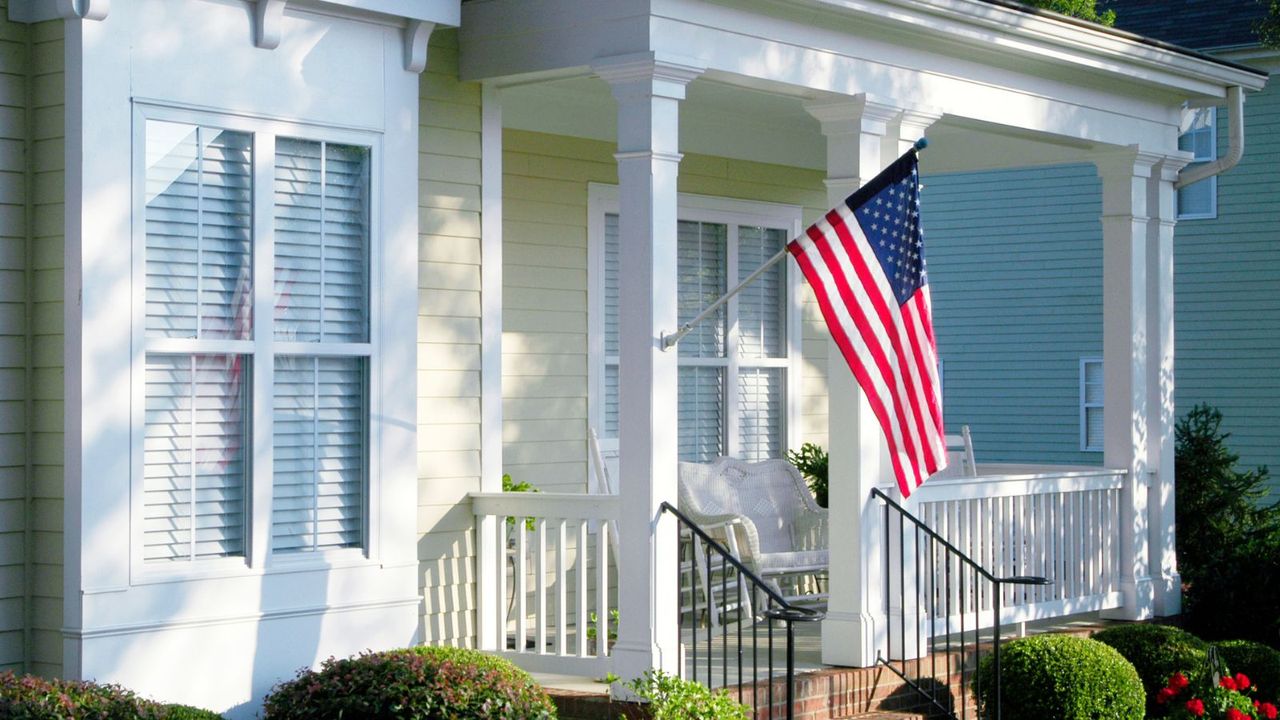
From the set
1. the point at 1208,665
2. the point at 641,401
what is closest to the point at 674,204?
the point at 641,401

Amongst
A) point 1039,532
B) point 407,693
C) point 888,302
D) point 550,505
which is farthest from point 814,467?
point 407,693

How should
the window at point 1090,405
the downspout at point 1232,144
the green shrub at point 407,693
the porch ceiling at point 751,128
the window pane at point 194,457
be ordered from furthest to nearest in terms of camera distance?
the window at point 1090,405, the downspout at point 1232,144, the porch ceiling at point 751,128, the window pane at point 194,457, the green shrub at point 407,693

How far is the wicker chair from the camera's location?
32.1 ft

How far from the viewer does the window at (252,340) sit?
6.59 metres

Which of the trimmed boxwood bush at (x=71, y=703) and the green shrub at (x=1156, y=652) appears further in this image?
the green shrub at (x=1156, y=652)

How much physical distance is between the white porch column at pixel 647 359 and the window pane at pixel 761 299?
383cm

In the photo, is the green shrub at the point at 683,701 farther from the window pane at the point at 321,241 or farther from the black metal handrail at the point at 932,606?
the window pane at the point at 321,241

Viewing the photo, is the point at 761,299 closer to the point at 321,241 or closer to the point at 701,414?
the point at 701,414

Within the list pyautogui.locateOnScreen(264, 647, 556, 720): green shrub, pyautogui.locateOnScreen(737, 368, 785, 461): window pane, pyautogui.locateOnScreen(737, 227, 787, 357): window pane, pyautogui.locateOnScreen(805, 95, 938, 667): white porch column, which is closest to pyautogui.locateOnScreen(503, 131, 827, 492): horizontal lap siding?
pyautogui.locateOnScreen(737, 227, 787, 357): window pane

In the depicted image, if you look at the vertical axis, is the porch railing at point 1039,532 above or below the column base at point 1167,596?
above

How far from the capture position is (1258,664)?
32.6 feet

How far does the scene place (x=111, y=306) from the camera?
6379mm

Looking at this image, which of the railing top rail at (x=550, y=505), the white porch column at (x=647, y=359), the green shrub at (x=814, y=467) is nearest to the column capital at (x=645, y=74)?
the white porch column at (x=647, y=359)

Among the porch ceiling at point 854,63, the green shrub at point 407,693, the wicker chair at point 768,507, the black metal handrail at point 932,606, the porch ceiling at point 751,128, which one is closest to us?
the green shrub at point 407,693
